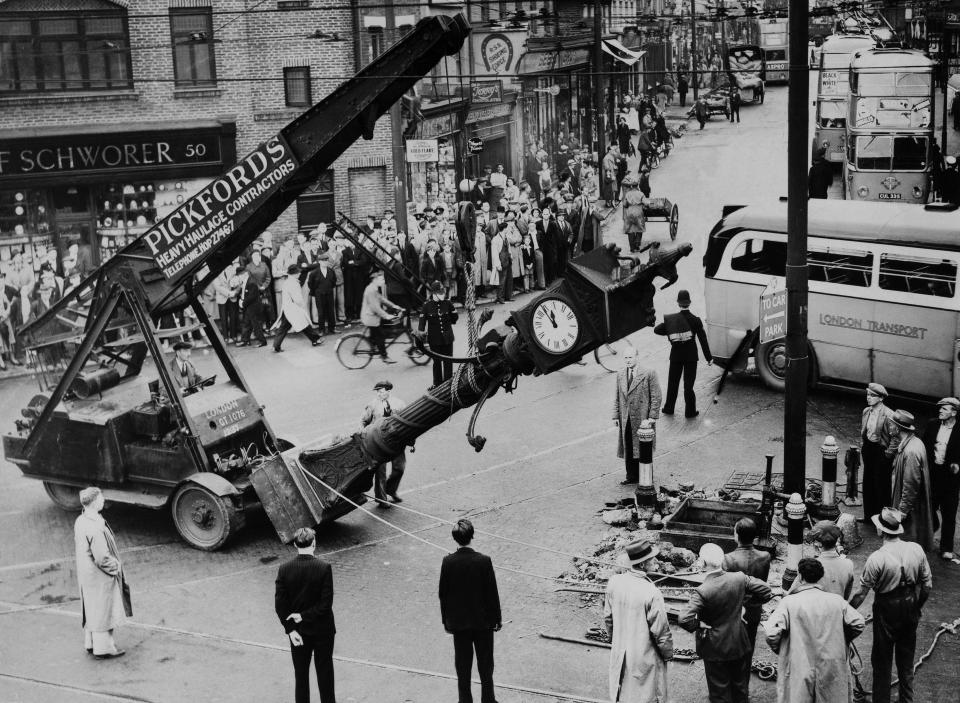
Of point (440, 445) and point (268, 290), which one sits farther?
point (268, 290)

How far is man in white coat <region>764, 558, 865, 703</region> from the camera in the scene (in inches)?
382

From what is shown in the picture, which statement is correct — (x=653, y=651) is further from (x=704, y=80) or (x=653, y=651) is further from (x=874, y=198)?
(x=704, y=80)

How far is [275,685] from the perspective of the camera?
1162cm

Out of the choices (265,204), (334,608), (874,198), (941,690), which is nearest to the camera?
(941,690)

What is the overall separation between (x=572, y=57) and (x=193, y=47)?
17830mm

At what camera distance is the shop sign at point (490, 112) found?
38000mm

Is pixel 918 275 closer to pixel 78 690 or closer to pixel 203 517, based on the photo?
pixel 203 517

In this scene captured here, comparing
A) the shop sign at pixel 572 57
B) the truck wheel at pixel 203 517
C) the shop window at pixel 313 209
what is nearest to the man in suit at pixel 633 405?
the truck wheel at pixel 203 517

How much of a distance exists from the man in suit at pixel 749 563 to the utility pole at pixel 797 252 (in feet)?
11.7

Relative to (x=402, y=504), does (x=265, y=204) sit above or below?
above

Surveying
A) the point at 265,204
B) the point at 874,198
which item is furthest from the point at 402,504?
the point at 874,198

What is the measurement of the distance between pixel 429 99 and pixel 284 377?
47.1 ft

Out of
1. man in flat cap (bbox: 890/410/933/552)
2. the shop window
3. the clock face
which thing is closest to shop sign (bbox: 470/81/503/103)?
the shop window

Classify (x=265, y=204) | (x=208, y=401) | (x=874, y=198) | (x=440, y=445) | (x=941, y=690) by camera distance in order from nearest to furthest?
(x=941, y=690) < (x=265, y=204) < (x=208, y=401) < (x=440, y=445) < (x=874, y=198)
